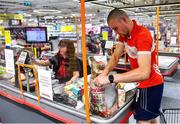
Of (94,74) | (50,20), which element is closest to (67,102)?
(94,74)

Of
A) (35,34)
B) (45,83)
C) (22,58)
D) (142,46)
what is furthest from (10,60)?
(35,34)

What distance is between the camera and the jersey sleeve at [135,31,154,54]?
158 centimetres

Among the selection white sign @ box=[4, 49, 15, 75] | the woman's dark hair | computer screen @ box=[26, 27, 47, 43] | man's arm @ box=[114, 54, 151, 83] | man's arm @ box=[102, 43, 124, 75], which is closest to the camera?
man's arm @ box=[114, 54, 151, 83]

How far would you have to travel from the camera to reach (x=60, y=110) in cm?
188

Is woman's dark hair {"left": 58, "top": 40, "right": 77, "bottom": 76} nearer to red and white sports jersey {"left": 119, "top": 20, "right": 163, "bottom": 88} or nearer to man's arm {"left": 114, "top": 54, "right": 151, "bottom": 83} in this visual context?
red and white sports jersey {"left": 119, "top": 20, "right": 163, "bottom": 88}

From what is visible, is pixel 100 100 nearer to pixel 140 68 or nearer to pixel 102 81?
pixel 102 81

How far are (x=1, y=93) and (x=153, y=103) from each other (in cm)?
183

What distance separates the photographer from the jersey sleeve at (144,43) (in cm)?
158

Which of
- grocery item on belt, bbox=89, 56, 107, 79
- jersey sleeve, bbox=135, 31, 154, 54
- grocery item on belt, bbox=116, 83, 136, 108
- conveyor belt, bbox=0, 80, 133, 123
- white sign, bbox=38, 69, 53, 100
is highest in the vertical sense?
jersey sleeve, bbox=135, 31, 154, 54

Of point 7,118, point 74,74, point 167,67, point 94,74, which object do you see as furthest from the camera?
point 167,67

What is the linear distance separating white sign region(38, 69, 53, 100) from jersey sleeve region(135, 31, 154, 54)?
81cm

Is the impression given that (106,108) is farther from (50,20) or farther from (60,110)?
(50,20)

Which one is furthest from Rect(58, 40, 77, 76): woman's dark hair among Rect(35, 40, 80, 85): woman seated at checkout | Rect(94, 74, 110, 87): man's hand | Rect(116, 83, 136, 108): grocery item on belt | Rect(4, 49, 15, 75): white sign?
Rect(94, 74, 110, 87): man's hand

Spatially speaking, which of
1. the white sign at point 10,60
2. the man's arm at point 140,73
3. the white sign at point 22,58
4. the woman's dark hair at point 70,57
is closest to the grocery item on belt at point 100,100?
the man's arm at point 140,73
